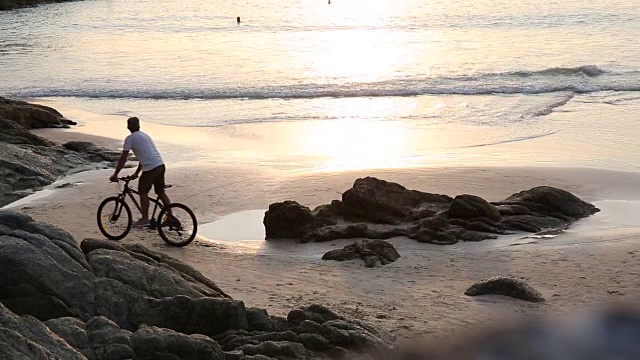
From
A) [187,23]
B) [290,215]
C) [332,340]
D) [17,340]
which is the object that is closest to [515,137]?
[290,215]

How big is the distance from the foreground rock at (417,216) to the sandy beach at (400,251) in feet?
0.90

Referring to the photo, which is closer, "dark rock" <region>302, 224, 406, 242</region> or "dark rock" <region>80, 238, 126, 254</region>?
"dark rock" <region>80, 238, 126, 254</region>

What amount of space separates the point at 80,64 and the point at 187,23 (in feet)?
84.7

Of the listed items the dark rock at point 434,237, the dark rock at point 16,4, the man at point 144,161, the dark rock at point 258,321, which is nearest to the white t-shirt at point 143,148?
the man at point 144,161

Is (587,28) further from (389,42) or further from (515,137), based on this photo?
(515,137)

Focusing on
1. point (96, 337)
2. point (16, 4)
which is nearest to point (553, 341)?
point (96, 337)

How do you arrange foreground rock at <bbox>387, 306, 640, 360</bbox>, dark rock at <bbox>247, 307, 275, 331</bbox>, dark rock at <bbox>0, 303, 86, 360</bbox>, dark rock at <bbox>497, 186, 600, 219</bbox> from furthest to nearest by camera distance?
1. dark rock at <bbox>497, 186, 600, 219</bbox>
2. foreground rock at <bbox>387, 306, 640, 360</bbox>
3. dark rock at <bbox>247, 307, 275, 331</bbox>
4. dark rock at <bbox>0, 303, 86, 360</bbox>

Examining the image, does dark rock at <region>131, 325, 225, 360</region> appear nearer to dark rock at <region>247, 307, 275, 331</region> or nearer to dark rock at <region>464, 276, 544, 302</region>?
dark rock at <region>247, 307, 275, 331</region>

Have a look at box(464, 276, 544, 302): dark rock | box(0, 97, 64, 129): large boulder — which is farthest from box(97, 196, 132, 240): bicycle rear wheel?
box(0, 97, 64, 129): large boulder

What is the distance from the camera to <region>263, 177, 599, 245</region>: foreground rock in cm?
1350

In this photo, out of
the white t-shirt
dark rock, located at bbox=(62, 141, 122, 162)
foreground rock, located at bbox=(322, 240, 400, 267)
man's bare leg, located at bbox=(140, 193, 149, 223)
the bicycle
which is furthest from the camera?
dark rock, located at bbox=(62, 141, 122, 162)

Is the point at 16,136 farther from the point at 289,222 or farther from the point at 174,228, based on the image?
the point at 289,222

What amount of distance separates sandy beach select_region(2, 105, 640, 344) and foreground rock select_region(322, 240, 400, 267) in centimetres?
16

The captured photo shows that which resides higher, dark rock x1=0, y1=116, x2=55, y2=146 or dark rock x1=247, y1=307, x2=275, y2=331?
dark rock x1=0, y1=116, x2=55, y2=146
